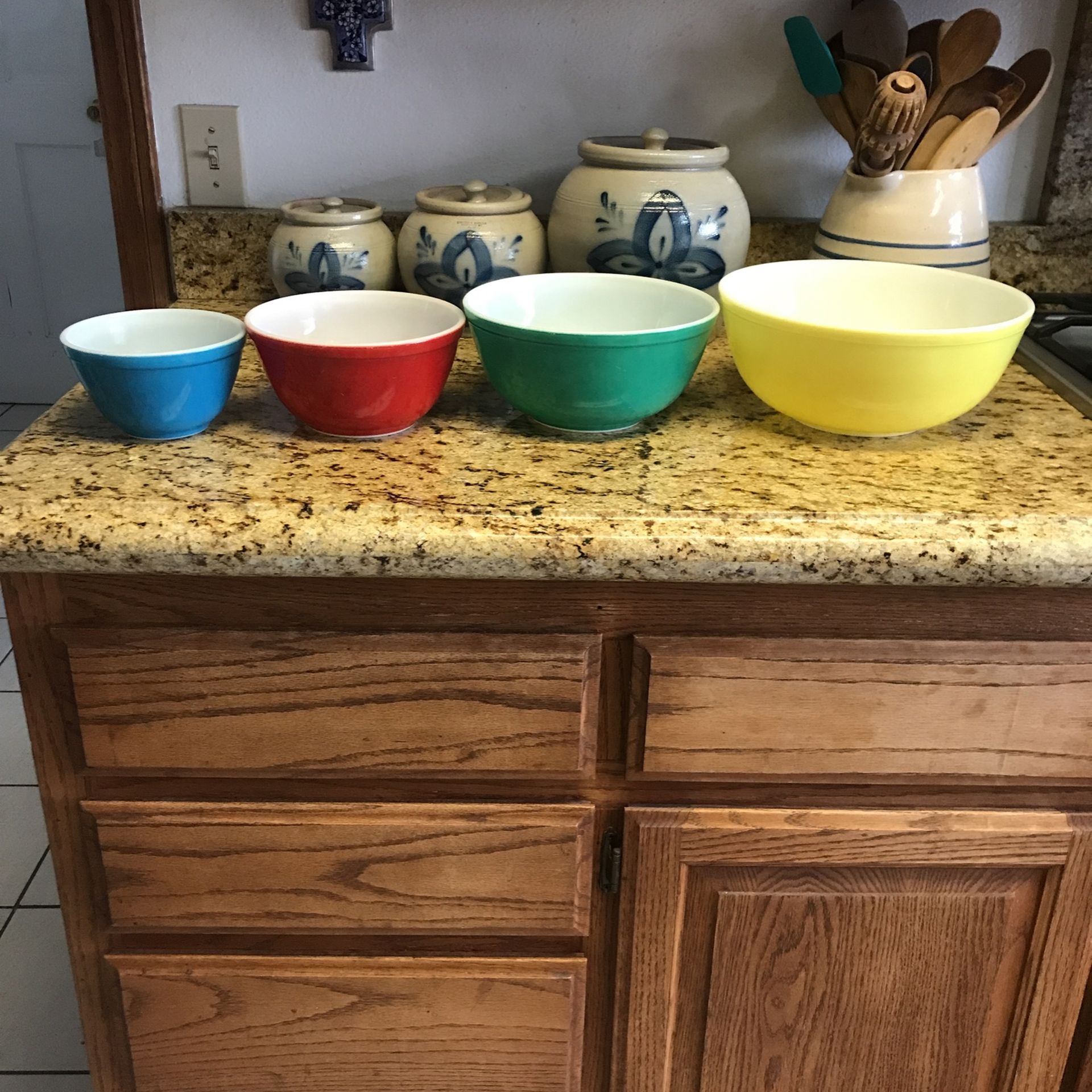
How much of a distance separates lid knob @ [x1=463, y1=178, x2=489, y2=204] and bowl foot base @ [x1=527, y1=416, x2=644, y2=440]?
1.02 feet

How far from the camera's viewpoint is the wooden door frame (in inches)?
42.9

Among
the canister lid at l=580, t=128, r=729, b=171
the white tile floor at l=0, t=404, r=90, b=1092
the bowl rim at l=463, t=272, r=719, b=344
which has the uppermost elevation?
the canister lid at l=580, t=128, r=729, b=171

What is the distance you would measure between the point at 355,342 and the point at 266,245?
13.6 inches

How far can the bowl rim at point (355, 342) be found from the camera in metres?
0.75

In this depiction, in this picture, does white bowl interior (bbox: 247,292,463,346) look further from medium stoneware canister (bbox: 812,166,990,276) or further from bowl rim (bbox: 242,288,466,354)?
medium stoneware canister (bbox: 812,166,990,276)

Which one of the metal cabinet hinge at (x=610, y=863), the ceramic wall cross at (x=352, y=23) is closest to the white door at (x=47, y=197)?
the ceramic wall cross at (x=352, y=23)

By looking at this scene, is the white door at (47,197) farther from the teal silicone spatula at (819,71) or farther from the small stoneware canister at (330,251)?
the teal silicone spatula at (819,71)

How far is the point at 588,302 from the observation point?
0.93 meters

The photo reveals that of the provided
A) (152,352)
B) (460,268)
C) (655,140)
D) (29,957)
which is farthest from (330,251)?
(29,957)

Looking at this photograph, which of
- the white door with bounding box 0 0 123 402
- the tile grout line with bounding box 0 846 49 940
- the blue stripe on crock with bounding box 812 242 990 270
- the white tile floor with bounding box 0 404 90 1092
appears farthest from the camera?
the white door with bounding box 0 0 123 402

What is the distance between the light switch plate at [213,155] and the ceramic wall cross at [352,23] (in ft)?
→ 0.45

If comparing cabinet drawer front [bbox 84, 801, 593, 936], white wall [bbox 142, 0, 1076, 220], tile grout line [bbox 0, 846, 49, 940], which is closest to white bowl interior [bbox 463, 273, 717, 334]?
white wall [bbox 142, 0, 1076, 220]

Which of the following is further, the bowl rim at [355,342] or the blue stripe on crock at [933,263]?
the blue stripe on crock at [933,263]

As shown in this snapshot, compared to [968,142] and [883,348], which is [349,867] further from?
[968,142]
